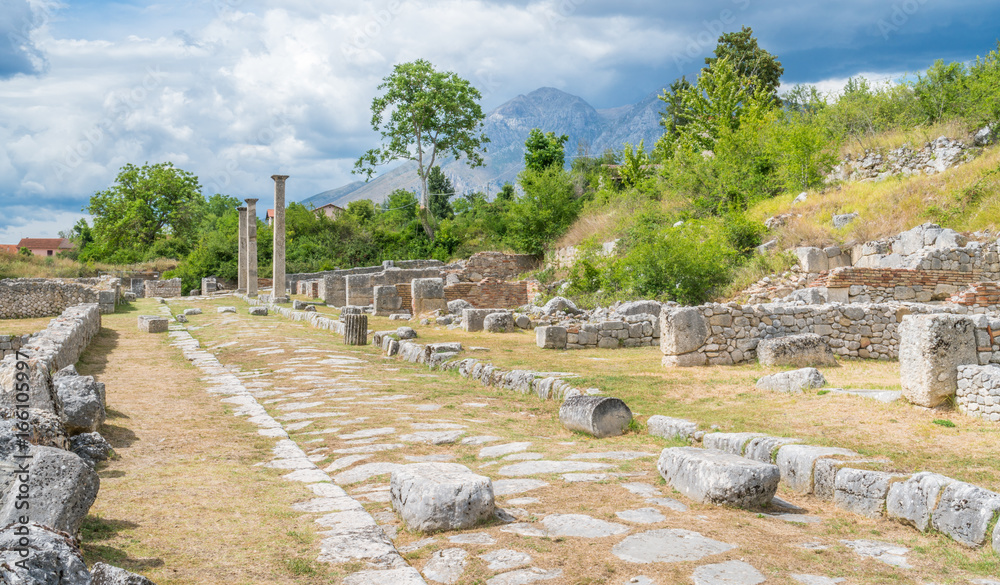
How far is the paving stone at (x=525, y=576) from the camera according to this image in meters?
3.08

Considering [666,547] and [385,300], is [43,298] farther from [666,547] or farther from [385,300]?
[666,547]

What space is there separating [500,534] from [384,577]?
785mm

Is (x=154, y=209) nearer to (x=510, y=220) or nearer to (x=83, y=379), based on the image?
(x=510, y=220)

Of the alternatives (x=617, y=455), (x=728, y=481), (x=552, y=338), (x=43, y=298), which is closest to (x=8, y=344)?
(x=552, y=338)

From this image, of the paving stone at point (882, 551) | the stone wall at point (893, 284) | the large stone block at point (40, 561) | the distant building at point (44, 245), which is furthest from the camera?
the distant building at point (44, 245)

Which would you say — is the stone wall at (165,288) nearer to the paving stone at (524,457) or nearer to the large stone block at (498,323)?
the large stone block at (498,323)

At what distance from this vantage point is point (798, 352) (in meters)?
10.8

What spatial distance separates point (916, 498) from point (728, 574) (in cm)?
162

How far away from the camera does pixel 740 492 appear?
4223 millimetres

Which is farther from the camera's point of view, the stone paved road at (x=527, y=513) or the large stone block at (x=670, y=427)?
the large stone block at (x=670, y=427)

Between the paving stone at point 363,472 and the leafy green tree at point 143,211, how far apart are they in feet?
173

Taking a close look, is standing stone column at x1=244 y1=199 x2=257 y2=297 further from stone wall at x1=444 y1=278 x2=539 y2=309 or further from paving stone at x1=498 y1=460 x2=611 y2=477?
paving stone at x1=498 y1=460 x2=611 y2=477

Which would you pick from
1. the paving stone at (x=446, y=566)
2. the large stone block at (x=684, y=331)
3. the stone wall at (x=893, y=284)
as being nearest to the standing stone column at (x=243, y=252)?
the stone wall at (x=893, y=284)

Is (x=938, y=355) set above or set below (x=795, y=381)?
above
